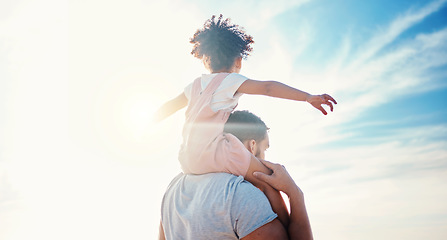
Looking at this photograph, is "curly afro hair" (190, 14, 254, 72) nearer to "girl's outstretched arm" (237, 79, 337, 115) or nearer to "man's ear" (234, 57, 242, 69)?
"man's ear" (234, 57, 242, 69)

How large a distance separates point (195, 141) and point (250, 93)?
0.75 m

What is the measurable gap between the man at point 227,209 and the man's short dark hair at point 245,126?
0.39 metres

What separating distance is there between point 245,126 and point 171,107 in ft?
3.30

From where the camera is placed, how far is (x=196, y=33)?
196 inches

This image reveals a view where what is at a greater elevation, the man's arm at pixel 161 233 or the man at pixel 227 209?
the man at pixel 227 209

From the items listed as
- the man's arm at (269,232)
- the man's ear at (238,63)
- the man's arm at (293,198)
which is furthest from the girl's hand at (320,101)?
the man's ear at (238,63)

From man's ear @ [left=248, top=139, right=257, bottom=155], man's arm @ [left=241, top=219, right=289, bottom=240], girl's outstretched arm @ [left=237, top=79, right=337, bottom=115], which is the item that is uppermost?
girl's outstretched arm @ [left=237, top=79, right=337, bottom=115]

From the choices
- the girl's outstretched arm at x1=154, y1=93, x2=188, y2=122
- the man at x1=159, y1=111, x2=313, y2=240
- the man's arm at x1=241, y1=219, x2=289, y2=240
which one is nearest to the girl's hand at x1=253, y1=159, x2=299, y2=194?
the man at x1=159, y1=111, x2=313, y2=240

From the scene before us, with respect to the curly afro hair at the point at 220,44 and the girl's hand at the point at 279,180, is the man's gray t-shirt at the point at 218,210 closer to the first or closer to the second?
the girl's hand at the point at 279,180

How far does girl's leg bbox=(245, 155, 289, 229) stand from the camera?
3388 millimetres

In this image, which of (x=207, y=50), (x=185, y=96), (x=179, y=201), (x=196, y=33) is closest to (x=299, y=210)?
(x=179, y=201)

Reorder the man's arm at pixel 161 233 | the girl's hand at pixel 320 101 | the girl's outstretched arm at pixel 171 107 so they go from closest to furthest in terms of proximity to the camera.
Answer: the girl's hand at pixel 320 101, the man's arm at pixel 161 233, the girl's outstretched arm at pixel 171 107

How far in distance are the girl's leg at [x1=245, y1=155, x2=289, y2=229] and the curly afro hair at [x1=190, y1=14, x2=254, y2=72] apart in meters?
1.33

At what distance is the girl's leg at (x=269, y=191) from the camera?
3.39 meters
